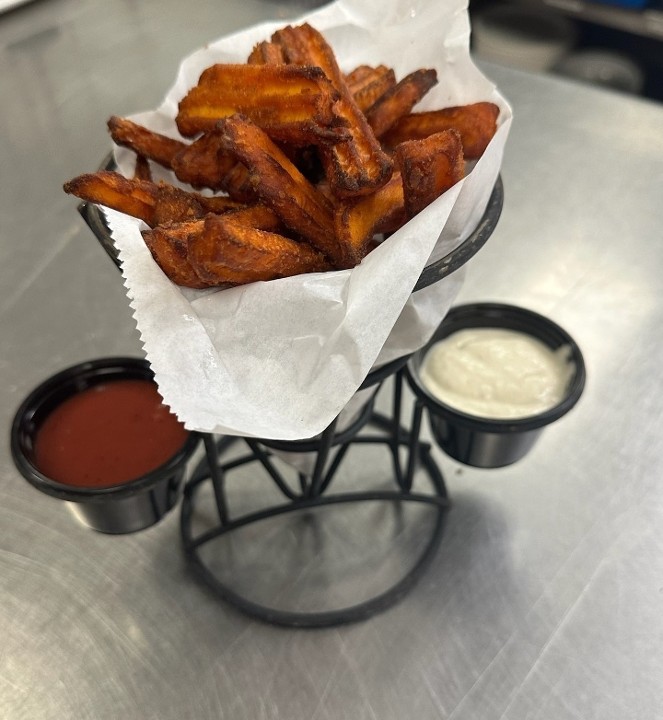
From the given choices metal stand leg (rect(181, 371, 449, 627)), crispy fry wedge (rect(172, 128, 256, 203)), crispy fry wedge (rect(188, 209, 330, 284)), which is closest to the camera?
crispy fry wedge (rect(188, 209, 330, 284))

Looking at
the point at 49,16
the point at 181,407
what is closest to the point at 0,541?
the point at 181,407

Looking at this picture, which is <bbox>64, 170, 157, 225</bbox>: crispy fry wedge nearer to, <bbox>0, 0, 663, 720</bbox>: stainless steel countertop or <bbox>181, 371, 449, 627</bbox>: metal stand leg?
<bbox>181, 371, 449, 627</bbox>: metal stand leg

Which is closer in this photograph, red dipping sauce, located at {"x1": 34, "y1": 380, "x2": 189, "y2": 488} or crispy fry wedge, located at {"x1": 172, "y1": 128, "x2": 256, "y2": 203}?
crispy fry wedge, located at {"x1": 172, "y1": 128, "x2": 256, "y2": 203}

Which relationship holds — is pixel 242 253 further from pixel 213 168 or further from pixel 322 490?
pixel 322 490

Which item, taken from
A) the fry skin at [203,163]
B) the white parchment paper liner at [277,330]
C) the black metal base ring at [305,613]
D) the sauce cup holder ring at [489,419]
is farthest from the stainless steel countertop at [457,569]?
the fry skin at [203,163]

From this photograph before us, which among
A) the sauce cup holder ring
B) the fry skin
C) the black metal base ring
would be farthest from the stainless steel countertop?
the fry skin

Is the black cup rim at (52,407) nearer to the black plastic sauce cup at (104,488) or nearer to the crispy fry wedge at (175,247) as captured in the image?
the black plastic sauce cup at (104,488)

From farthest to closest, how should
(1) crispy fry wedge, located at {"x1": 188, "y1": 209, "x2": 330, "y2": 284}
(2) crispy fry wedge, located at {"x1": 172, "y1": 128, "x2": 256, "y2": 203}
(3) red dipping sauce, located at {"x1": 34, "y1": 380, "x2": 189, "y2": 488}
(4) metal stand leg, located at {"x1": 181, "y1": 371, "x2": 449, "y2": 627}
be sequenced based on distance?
Result: (4) metal stand leg, located at {"x1": 181, "y1": 371, "x2": 449, "y2": 627} → (3) red dipping sauce, located at {"x1": 34, "y1": 380, "x2": 189, "y2": 488} → (2) crispy fry wedge, located at {"x1": 172, "y1": 128, "x2": 256, "y2": 203} → (1) crispy fry wedge, located at {"x1": 188, "y1": 209, "x2": 330, "y2": 284}

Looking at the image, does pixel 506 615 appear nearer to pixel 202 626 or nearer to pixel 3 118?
pixel 202 626
